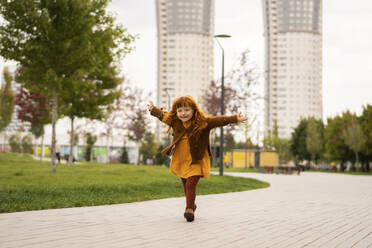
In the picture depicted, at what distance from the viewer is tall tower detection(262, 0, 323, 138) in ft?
489

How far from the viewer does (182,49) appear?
14950 centimetres

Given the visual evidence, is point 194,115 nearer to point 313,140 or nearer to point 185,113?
point 185,113

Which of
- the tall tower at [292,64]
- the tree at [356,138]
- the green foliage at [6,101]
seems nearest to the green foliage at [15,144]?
the green foliage at [6,101]

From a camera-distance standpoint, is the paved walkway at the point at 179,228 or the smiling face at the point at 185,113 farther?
the smiling face at the point at 185,113

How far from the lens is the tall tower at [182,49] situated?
148m

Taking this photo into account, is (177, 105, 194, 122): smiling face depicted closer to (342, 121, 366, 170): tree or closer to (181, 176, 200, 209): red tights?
(181, 176, 200, 209): red tights

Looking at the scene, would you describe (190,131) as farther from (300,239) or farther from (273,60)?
(273,60)

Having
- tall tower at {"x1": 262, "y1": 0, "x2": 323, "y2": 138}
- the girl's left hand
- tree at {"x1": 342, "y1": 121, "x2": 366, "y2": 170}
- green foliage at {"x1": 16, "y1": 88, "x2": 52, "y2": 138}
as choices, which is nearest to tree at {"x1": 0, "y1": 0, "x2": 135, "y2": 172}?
the girl's left hand

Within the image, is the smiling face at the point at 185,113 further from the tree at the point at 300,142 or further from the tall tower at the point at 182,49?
the tall tower at the point at 182,49

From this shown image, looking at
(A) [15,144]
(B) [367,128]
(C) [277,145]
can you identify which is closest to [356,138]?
(B) [367,128]

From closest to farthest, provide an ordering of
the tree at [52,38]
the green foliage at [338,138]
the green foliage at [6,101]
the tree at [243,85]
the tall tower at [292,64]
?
the tree at [52,38], the tree at [243,85], the green foliage at [6,101], the green foliage at [338,138], the tall tower at [292,64]

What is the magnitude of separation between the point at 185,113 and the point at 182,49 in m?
144

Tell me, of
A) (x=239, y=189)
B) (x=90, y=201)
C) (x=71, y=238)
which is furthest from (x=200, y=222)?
(x=239, y=189)

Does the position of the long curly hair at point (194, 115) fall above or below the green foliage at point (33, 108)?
below
